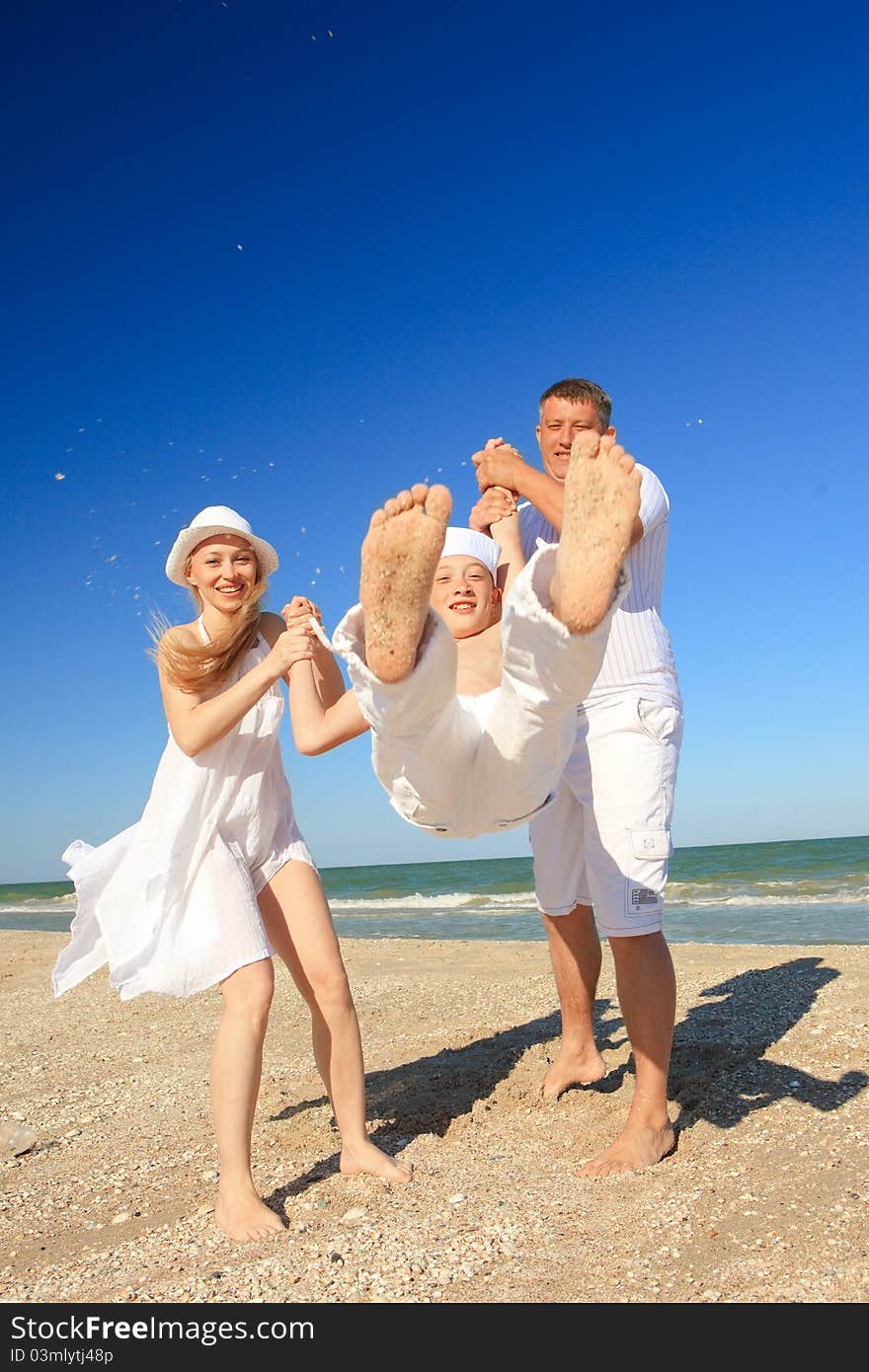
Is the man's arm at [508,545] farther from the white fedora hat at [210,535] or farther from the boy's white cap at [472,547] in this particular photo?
the white fedora hat at [210,535]

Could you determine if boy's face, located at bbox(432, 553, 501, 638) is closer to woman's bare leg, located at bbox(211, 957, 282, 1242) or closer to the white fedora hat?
the white fedora hat

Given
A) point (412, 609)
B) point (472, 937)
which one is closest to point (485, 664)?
point (412, 609)

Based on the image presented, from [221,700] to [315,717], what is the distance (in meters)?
0.34

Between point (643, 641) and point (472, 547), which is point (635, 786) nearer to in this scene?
point (643, 641)

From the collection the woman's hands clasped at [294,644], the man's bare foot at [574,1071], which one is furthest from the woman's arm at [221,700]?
the man's bare foot at [574,1071]

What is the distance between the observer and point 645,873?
362 cm

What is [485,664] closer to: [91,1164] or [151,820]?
[151,820]

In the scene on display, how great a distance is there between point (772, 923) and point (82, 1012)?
10589 mm

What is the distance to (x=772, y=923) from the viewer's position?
1466 cm

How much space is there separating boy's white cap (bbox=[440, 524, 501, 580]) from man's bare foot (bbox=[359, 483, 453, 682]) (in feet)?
3.02

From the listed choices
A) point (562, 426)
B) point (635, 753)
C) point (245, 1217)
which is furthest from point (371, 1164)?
point (562, 426)

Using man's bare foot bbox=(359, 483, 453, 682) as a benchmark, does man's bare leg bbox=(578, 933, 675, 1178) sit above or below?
below

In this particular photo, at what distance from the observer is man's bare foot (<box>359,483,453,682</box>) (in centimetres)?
230

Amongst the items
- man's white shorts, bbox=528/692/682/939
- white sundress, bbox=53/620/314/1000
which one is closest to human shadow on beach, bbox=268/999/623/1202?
white sundress, bbox=53/620/314/1000
